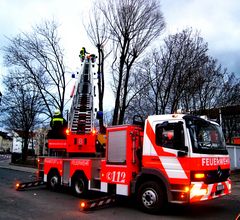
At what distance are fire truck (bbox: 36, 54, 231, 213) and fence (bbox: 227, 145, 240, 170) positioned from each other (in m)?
14.4

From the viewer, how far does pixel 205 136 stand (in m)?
8.39

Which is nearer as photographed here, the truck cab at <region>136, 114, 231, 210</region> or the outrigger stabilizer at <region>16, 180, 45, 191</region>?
the truck cab at <region>136, 114, 231, 210</region>

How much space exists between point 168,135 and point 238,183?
33.2 feet

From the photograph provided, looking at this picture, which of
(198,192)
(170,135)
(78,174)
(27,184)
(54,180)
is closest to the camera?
(198,192)

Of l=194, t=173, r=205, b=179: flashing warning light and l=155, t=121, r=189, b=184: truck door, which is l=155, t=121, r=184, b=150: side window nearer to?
l=155, t=121, r=189, b=184: truck door

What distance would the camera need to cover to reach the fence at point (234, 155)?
22.7 m

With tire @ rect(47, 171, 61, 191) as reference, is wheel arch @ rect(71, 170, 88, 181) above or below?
above

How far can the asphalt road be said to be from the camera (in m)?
8.09

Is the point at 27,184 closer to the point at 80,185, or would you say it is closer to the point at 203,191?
the point at 80,185

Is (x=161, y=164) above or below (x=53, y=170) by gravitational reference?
above

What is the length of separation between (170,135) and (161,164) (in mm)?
818

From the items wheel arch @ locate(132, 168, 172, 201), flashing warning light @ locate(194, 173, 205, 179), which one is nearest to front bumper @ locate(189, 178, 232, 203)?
flashing warning light @ locate(194, 173, 205, 179)

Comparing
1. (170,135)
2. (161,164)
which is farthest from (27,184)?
(170,135)

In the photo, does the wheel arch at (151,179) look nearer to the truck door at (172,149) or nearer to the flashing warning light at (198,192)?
the truck door at (172,149)
